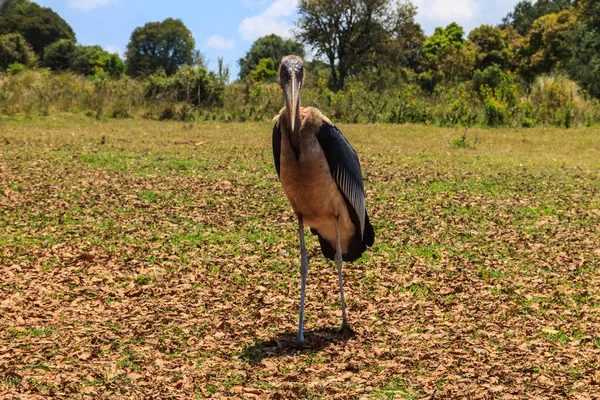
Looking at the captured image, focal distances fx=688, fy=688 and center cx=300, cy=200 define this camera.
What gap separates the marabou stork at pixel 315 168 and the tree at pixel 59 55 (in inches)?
2251

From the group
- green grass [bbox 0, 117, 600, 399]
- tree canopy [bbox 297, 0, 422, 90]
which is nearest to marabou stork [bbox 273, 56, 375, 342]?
green grass [bbox 0, 117, 600, 399]

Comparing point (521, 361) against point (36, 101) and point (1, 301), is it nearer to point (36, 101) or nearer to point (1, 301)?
point (1, 301)

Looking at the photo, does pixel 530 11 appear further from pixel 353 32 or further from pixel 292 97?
pixel 292 97

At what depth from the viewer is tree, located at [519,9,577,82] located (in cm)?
4231

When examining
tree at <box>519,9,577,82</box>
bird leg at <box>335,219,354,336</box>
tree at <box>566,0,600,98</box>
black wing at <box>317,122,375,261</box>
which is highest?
tree at <box>519,9,577,82</box>

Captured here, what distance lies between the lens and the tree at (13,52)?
44.2 metres

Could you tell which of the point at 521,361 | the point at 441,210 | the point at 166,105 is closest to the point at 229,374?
the point at 521,361

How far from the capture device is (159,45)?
228 ft

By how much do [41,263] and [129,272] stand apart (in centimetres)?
86

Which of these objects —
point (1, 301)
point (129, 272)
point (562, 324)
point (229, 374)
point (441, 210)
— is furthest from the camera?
point (441, 210)

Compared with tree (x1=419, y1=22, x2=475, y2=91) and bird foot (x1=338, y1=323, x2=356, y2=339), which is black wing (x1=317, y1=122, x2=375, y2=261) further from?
tree (x1=419, y1=22, x2=475, y2=91)

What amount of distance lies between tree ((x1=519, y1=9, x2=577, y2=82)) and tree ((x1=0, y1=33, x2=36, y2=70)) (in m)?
32.7

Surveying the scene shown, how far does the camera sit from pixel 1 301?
531cm

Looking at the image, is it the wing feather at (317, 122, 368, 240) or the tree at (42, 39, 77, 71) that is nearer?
the wing feather at (317, 122, 368, 240)
